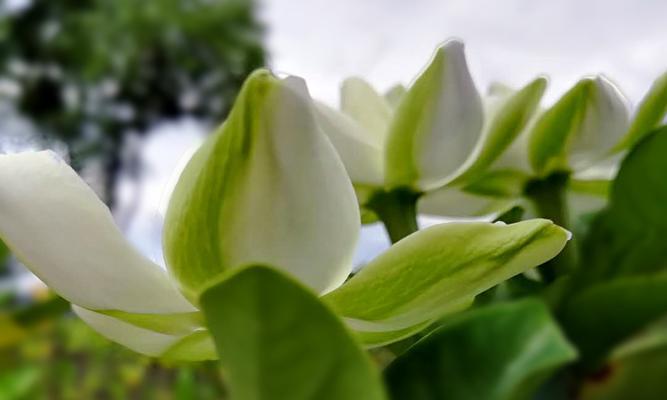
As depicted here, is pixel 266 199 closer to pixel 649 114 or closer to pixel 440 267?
pixel 440 267

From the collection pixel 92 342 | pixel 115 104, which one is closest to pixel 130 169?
pixel 115 104

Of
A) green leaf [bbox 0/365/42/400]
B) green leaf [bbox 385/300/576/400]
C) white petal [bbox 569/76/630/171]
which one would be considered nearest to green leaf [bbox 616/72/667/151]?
white petal [bbox 569/76/630/171]

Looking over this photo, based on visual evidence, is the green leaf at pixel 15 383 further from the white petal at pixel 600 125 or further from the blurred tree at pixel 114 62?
the blurred tree at pixel 114 62

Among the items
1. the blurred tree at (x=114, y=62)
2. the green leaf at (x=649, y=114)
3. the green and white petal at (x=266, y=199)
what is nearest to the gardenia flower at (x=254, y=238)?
the green and white petal at (x=266, y=199)

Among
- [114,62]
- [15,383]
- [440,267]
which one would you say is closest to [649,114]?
[440,267]

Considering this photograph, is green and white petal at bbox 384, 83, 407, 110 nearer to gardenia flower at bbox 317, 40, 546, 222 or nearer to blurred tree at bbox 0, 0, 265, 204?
gardenia flower at bbox 317, 40, 546, 222

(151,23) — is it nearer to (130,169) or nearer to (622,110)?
(130,169)
